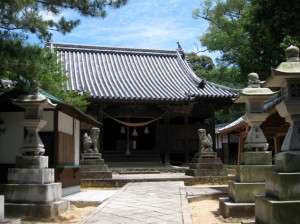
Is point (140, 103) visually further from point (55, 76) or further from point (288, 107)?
point (288, 107)

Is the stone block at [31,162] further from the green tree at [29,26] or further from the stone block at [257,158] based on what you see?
the stone block at [257,158]

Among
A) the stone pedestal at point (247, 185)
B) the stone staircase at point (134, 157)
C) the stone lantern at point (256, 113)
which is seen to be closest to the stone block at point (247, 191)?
the stone pedestal at point (247, 185)

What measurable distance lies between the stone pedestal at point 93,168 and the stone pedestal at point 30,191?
6.97 metres

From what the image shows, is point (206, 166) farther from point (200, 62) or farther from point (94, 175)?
point (200, 62)

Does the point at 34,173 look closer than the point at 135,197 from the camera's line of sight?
Yes

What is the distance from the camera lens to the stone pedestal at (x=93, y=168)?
51.3 ft

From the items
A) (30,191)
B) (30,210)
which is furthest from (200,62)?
(30,210)

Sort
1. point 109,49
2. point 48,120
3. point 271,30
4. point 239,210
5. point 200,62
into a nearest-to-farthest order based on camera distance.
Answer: point 239,210 → point 48,120 → point 271,30 → point 109,49 → point 200,62

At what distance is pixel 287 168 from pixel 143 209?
404cm

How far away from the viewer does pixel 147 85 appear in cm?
2305

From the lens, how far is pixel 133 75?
978 inches

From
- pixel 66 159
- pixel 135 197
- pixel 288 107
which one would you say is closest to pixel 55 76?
pixel 66 159

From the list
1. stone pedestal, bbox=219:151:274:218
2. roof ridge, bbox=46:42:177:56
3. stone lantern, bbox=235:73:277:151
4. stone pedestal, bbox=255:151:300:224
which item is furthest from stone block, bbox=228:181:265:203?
roof ridge, bbox=46:42:177:56

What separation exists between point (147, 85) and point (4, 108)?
13499 millimetres
